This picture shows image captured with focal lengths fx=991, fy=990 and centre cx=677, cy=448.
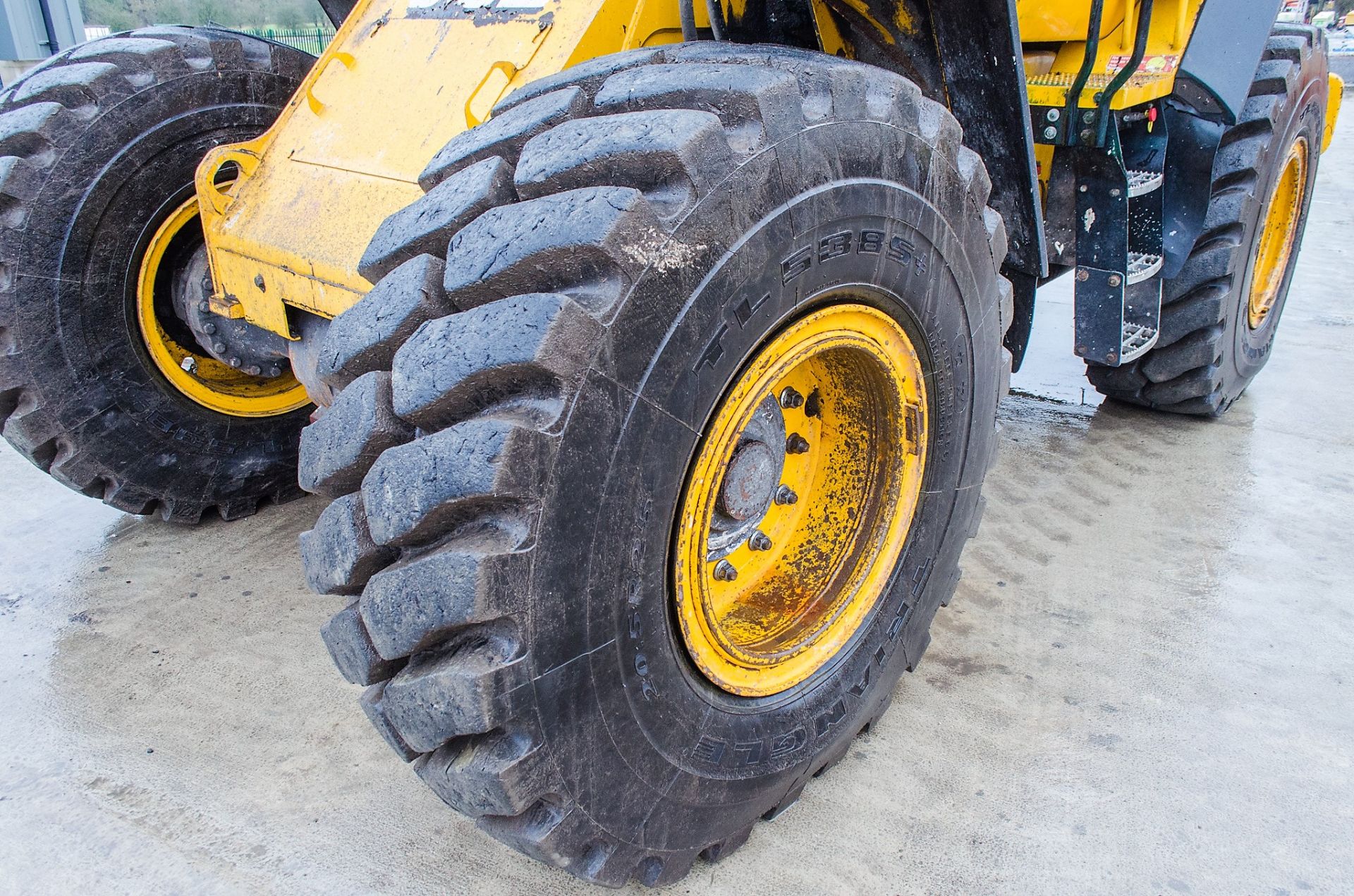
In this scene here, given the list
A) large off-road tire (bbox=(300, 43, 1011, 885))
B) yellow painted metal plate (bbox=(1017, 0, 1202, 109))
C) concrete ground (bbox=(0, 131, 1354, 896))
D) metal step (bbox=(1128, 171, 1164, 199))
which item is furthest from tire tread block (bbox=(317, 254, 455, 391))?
metal step (bbox=(1128, 171, 1164, 199))

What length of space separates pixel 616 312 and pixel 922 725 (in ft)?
5.40

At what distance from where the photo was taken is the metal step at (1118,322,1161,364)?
145 inches

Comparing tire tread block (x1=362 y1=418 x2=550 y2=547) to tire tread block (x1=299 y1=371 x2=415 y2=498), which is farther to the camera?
tire tread block (x1=299 y1=371 x2=415 y2=498)

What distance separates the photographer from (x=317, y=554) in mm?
1597

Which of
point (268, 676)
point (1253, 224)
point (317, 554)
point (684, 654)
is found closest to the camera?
point (317, 554)

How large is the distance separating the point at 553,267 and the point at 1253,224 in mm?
3659

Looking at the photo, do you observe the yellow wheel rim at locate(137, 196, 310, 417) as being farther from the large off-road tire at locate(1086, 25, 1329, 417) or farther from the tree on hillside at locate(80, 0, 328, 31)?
the tree on hillside at locate(80, 0, 328, 31)

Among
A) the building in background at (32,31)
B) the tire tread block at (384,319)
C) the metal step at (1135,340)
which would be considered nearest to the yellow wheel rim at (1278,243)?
the metal step at (1135,340)

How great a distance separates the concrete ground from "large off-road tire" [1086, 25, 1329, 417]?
1.84 feet

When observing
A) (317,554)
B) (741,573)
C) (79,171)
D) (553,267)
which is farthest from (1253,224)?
(79,171)

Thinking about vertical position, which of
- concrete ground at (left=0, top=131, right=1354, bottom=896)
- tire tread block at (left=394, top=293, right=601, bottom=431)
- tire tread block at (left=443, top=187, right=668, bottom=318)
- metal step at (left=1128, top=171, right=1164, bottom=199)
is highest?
tire tread block at (left=443, top=187, right=668, bottom=318)

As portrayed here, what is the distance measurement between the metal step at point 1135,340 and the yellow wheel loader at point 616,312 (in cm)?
2

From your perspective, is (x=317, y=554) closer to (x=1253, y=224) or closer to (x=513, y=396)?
(x=513, y=396)

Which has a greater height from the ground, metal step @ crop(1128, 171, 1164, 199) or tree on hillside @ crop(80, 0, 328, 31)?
tree on hillside @ crop(80, 0, 328, 31)
